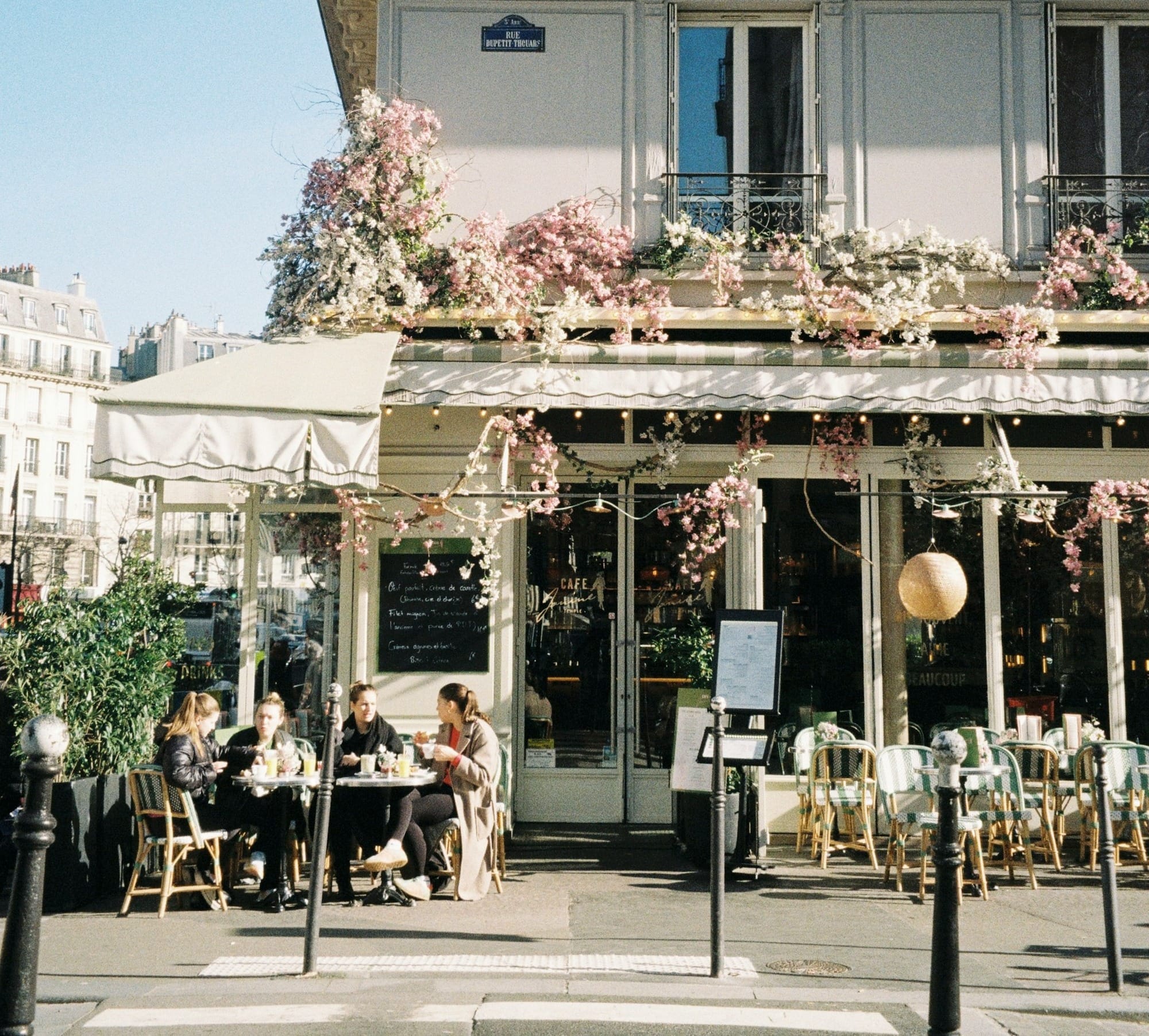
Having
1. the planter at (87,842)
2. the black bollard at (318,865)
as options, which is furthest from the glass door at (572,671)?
the black bollard at (318,865)

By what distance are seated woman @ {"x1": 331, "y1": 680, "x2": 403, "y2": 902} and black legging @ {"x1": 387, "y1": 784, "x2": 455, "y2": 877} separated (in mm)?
162

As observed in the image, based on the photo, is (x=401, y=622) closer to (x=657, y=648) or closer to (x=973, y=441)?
(x=657, y=648)

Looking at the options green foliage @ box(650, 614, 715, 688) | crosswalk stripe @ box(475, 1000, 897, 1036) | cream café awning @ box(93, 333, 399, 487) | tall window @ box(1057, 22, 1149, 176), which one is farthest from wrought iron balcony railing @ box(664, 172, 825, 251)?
crosswalk stripe @ box(475, 1000, 897, 1036)

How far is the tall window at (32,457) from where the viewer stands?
7244cm

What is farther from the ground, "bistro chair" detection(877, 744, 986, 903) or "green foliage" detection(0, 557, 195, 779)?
"green foliage" detection(0, 557, 195, 779)

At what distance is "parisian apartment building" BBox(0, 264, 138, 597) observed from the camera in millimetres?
71312

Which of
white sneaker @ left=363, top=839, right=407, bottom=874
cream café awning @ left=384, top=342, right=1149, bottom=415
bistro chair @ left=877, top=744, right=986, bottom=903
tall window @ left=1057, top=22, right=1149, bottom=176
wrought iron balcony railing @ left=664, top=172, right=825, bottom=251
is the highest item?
tall window @ left=1057, top=22, right=1149, bottom=176

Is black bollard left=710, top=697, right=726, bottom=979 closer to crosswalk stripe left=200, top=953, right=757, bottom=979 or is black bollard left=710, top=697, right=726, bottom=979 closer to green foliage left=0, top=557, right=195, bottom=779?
crosswalk stripe left=200, top=953, right=757, bottom=979

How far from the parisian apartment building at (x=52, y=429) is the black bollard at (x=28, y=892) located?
65782 millimetres

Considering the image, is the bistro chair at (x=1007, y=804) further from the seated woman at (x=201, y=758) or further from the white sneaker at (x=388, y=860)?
the seated woman at (x=201, y=758)

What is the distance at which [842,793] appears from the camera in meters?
9.80

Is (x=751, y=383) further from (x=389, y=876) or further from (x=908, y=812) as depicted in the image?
(x=389, y=876)

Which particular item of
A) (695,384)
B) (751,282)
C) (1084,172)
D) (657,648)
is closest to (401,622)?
(657,648)

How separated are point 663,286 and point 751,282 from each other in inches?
28.7
